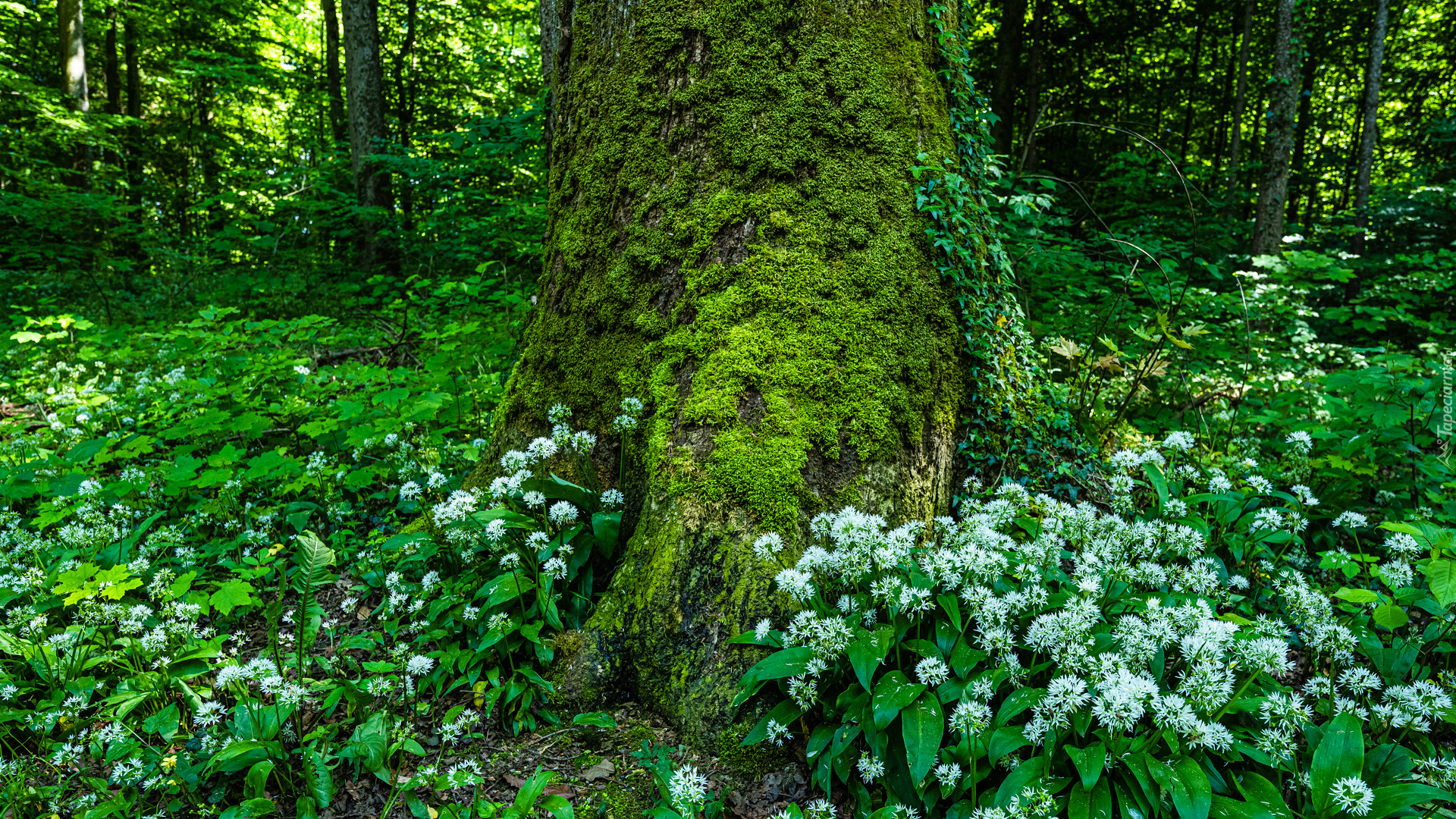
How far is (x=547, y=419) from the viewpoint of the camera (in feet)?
11.3

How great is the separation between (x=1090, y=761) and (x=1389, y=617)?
153 centimetres

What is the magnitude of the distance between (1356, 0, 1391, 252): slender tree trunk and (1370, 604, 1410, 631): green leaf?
13153 mm

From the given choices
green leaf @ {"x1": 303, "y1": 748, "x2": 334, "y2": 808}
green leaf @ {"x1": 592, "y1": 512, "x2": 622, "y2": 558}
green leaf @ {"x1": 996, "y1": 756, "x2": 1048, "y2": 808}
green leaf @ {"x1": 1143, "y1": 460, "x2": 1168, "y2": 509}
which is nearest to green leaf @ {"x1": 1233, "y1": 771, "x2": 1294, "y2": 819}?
green leaf @ {"x1": 996, "y1": 756, "x2": 1048, "y2": 808}

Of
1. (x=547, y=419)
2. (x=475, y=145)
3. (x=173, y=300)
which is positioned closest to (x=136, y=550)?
(x=547, y=419)

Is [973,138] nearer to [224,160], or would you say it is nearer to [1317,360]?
[1317,360]

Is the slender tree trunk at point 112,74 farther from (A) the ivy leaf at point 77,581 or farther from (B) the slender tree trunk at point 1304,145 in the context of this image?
(B) the slender tree trunk at point 1304,145

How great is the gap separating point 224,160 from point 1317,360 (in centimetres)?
2173

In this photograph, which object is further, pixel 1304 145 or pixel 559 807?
pixel 1304 145

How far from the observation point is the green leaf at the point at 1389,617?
2.38 meters

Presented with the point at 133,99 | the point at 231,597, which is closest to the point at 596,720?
the point at 231,597

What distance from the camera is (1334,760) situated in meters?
1.92

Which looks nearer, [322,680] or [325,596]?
[322,680]

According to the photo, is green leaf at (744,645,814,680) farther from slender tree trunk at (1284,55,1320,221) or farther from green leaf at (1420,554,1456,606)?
slender tree trunk at (1284,55,1320,221)

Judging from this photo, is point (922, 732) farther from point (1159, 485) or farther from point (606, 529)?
→ point (1159, 485)
